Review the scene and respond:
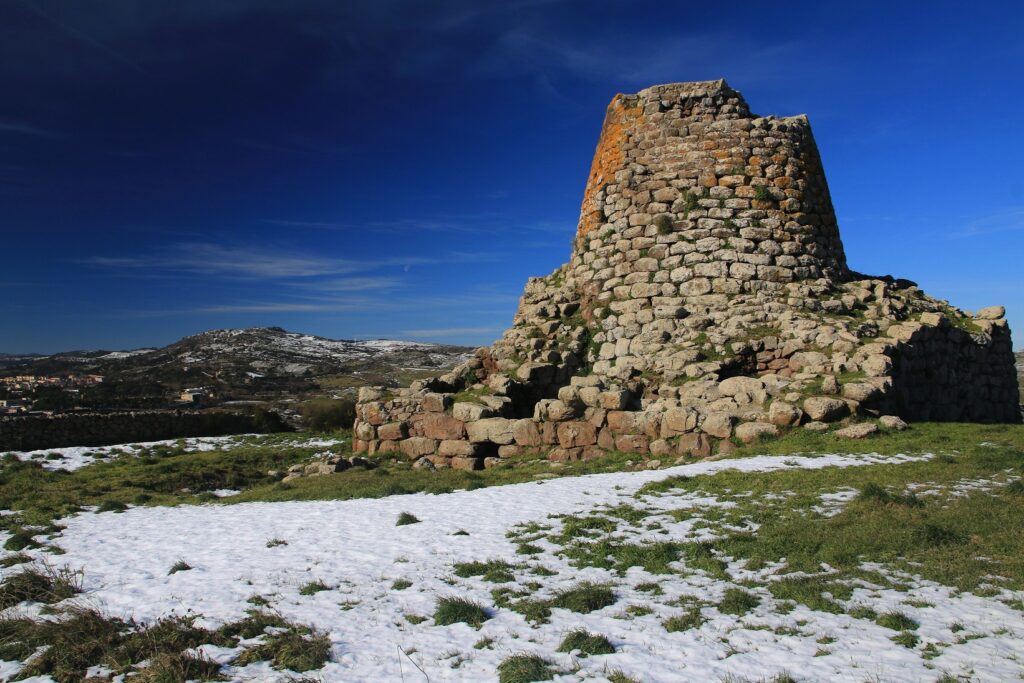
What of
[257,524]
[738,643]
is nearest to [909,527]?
[738,643]

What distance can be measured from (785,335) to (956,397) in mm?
6343

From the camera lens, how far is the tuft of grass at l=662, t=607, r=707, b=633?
5.77 m

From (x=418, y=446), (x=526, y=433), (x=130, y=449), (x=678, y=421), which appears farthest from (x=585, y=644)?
(x=130, y=449)

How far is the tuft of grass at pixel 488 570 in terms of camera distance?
7.25 m

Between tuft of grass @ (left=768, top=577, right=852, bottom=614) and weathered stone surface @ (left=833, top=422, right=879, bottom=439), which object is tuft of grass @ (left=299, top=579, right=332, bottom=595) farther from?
weathered stone surface @ (left=833, top=422, right=879, bottom=439)

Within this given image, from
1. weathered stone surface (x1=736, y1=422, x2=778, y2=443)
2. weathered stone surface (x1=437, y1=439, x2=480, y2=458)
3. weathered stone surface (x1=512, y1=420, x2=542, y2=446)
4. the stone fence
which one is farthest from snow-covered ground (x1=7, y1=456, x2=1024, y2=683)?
the stone fence

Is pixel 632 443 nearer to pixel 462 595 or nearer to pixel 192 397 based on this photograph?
pixel 462 595

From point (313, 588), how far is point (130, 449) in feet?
57.0

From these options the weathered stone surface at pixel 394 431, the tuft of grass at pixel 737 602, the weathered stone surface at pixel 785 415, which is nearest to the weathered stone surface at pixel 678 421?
the weathered stone surface at pixel 785 415

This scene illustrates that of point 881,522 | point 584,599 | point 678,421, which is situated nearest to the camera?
point 584,599

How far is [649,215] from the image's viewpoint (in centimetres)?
1952

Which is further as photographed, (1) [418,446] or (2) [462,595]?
(1) [418,446]

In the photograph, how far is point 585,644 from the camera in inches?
217

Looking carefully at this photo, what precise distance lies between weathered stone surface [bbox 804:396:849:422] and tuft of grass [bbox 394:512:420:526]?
8763 millimetres
